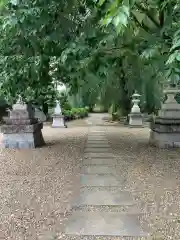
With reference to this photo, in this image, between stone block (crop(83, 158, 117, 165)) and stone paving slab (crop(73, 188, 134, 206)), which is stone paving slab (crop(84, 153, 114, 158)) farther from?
stone paving slab (crop(73, 188, 134, 206))

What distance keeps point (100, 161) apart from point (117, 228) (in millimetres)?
3561

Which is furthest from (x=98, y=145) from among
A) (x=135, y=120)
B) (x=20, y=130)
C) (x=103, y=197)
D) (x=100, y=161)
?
(x=135, y=120)

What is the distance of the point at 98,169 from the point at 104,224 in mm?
2653

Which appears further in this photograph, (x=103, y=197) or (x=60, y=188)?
(x=60, y=188)

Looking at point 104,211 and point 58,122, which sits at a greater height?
point 58,122

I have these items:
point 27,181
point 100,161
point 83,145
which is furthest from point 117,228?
point 83,145

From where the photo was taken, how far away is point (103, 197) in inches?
169

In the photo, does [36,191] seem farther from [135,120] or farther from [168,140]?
[135,120]

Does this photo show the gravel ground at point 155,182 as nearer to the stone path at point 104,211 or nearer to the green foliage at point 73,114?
the stone path at point 104,211

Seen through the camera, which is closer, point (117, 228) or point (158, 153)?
point (117, 228)

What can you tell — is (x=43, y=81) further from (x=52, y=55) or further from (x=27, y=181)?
(x=27, y=181)

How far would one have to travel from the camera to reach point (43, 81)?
24.9ft

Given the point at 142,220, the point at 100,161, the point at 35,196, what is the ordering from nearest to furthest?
1. the point at 142,220
2. the point at 35,196
3. the point at 100,161

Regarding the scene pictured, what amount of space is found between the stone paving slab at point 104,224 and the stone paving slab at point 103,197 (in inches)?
14.4
